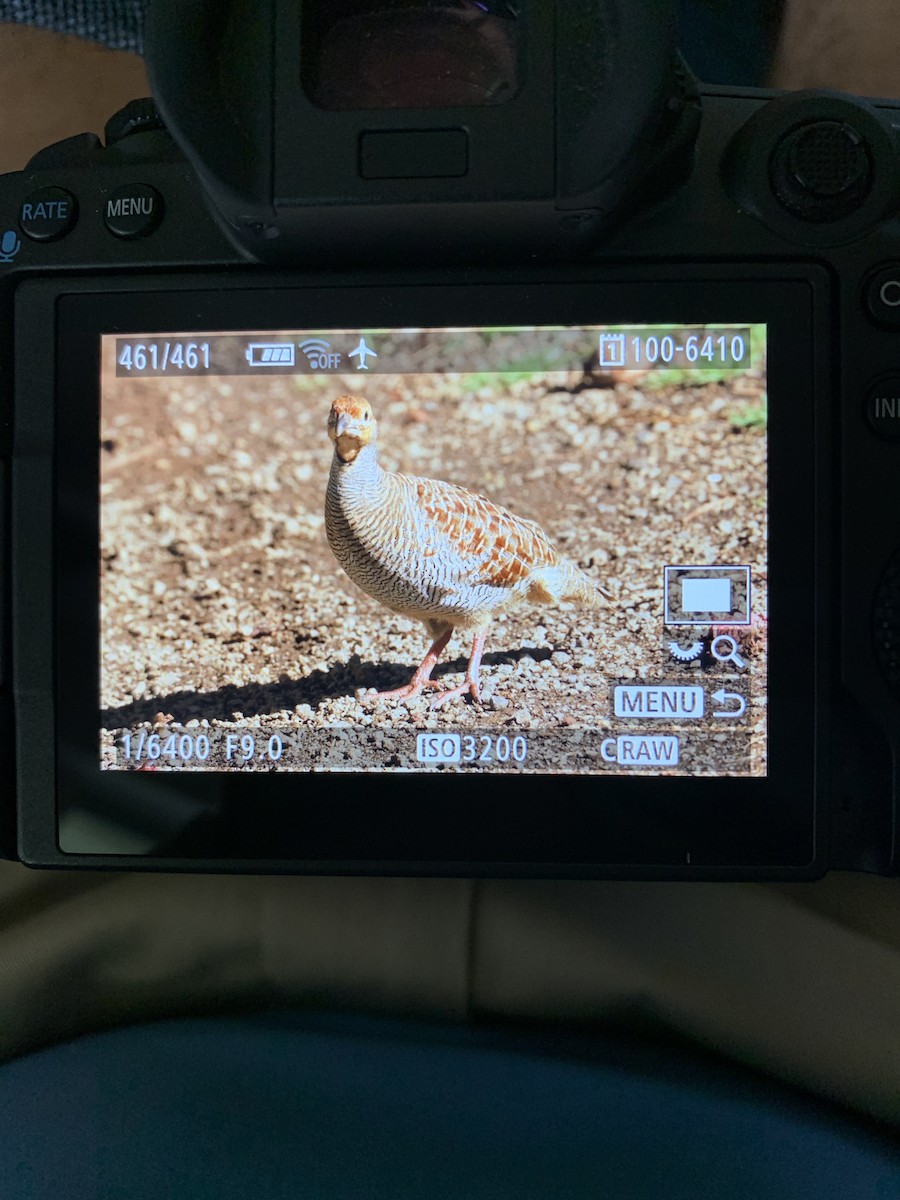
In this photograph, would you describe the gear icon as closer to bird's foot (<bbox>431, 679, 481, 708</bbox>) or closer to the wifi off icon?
bird's foot (<bbox>431, 679, 481, 708</bbox>)

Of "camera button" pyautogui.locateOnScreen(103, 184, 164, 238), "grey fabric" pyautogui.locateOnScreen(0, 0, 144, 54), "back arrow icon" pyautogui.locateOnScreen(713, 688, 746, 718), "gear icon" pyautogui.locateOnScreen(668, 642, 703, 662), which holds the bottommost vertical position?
"back arrow icon" pyautogui.locateOnScreen(713, 688, 746, 718)

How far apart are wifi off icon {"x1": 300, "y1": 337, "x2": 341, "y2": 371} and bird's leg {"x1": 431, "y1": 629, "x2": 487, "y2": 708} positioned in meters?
0.17

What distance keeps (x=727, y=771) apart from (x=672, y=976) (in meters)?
0.15

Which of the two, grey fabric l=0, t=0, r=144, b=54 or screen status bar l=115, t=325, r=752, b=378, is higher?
grey fabric l=0, t=0, r=144, b=54

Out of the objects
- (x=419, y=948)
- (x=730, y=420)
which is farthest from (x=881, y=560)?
(x=419, y=948)

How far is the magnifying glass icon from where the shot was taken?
504 mm

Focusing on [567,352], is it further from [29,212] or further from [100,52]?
[100,52]

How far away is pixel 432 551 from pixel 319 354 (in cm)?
13

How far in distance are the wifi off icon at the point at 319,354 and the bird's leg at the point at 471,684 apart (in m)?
0.17

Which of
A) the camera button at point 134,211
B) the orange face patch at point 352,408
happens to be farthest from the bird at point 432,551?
the camera button at point 134,211

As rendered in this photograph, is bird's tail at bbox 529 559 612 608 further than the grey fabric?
No

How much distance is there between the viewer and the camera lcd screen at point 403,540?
1.65 ft

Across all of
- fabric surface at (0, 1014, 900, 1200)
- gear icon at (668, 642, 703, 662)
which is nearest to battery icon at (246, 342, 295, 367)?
gear icon at (668, 642, 703, 662)

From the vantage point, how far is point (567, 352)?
502 mm
